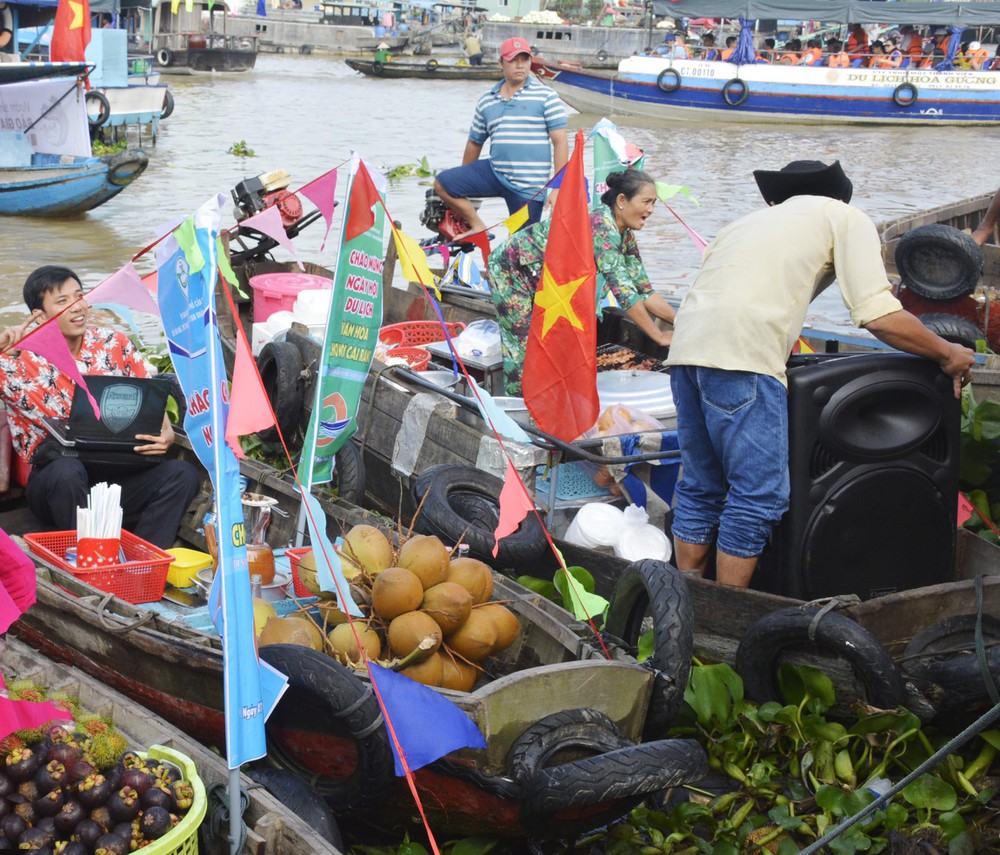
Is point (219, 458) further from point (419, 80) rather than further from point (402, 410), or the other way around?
point (419, 80)

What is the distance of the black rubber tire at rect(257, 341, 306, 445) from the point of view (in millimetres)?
5801

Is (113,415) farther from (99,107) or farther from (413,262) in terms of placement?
(99,107)

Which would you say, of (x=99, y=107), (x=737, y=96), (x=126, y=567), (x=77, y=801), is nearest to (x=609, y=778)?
(x=77, y=801)

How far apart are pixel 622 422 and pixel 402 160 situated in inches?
710

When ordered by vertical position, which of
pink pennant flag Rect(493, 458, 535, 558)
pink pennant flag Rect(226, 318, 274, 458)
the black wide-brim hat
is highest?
the black wide-brim hat

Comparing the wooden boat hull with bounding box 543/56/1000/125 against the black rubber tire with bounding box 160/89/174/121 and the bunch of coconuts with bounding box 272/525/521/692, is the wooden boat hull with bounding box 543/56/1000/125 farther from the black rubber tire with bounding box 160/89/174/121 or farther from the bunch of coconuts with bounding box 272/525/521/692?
the bunch of coconuts with bounding box 272/525/521/692

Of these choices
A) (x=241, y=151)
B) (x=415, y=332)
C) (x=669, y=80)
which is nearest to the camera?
(x=415, y=332)

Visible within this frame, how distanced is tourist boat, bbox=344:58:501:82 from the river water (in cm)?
511

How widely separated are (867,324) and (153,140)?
822 inches

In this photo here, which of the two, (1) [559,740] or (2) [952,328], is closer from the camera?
(1) [559,740]

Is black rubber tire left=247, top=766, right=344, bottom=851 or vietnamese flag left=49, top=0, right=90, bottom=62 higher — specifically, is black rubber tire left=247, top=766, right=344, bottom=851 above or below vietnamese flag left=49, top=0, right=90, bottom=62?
below

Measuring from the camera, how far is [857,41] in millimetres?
31250

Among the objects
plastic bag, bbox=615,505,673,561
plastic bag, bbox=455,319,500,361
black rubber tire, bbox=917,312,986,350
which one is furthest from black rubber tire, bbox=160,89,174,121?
plastic bag, bbox=615,505,673,561

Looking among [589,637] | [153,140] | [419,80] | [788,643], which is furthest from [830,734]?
[419,80]
